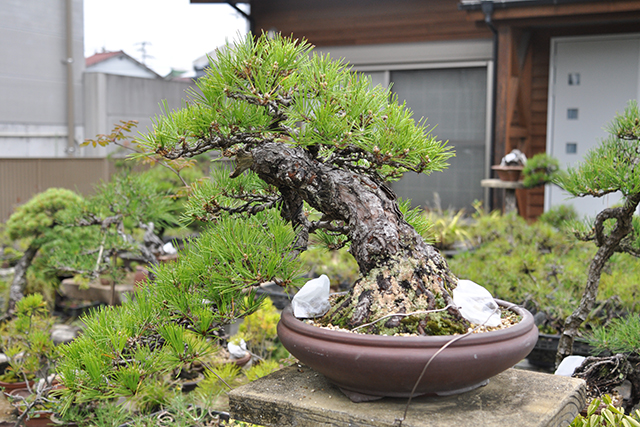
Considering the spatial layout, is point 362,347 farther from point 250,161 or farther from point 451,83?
point 451,83

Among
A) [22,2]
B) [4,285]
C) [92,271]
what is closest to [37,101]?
[22,2]

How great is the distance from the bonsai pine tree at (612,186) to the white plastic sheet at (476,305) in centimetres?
83

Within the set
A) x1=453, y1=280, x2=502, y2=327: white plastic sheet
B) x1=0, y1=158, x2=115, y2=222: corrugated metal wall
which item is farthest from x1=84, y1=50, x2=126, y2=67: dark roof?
x1=453, y1=280, x2=502, y2=327: white plastic sheet

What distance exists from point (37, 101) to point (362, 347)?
11240 mm

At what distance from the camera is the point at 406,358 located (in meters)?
1.08

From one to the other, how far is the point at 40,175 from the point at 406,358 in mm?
8226

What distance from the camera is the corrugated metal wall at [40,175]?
25.2 ft

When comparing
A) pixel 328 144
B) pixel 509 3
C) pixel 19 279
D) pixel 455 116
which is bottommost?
pixel 19 279

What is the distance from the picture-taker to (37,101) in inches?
416

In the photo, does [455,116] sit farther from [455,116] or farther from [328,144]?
[328,144]

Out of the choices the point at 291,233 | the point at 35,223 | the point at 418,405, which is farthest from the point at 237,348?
the point at 35,223

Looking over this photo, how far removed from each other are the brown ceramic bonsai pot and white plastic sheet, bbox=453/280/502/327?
A: 55mm

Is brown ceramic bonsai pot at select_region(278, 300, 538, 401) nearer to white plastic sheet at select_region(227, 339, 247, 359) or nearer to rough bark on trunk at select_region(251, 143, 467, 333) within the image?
rough bark on trunk at select_region(251, 143, 467, 333)

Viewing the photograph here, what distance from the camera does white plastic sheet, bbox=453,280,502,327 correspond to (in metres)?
1.21
